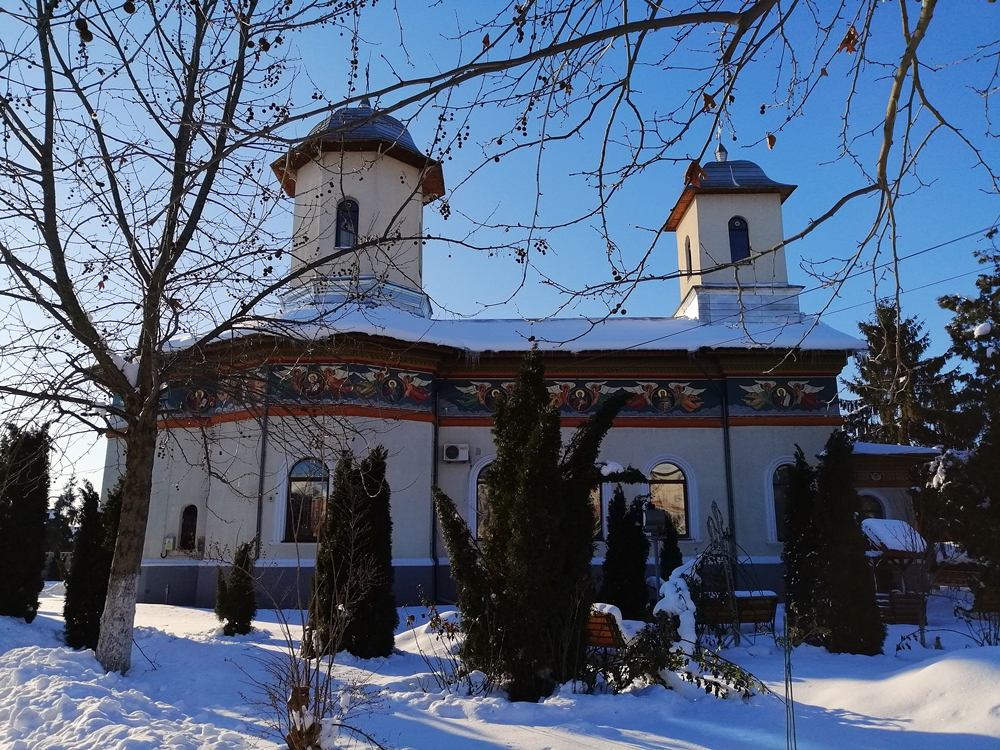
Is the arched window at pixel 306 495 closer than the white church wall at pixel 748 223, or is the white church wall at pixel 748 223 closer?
the arched window at pixel 306 495

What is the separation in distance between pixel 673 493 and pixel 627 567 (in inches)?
144

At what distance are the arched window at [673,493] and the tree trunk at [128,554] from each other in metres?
9.95

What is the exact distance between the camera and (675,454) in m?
15.4

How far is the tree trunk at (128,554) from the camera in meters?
7.53

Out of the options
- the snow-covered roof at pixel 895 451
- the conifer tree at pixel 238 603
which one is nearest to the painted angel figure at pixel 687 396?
the snow-covered roof at pixel 895 451

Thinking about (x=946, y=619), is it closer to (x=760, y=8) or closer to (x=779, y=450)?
(x=779, y=450)

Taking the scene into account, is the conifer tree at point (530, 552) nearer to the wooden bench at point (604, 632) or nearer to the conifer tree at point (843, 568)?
the wooden bench at point (604, 632)

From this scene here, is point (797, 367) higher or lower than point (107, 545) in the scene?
higher

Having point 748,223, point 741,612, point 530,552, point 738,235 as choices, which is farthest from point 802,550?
point 748,223

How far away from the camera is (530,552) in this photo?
696cm

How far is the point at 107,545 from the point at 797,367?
12.1m

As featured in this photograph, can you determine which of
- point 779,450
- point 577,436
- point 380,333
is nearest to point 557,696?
point 577,436

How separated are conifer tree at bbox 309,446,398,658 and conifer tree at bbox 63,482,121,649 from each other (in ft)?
8.35

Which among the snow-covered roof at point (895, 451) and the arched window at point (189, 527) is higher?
the snow-covered roof at point (895, 451)
